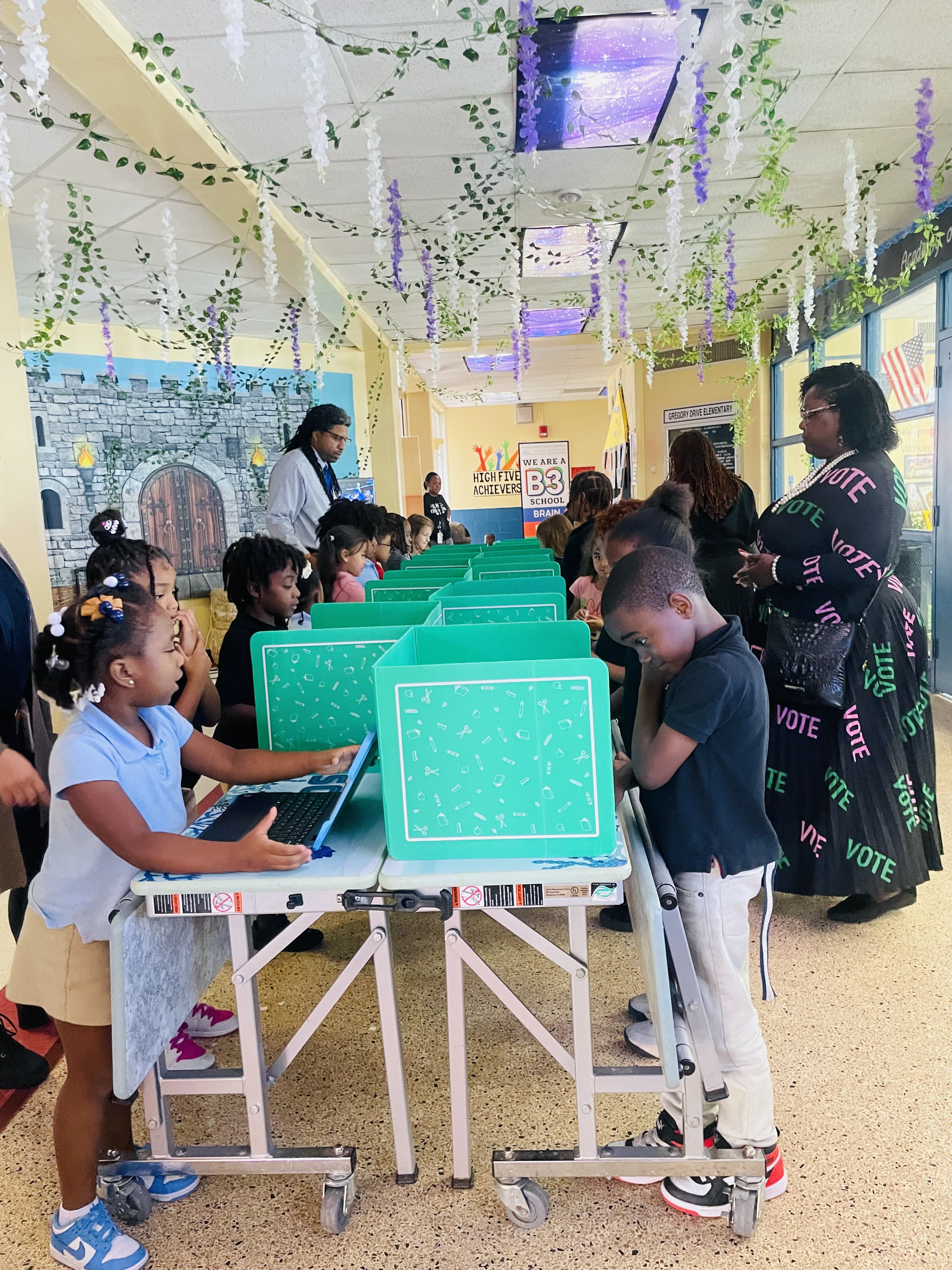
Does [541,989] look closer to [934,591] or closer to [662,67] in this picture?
[662,67]

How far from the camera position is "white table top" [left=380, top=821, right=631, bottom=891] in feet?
5.02

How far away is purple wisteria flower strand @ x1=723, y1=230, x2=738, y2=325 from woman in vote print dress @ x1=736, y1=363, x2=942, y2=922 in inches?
161

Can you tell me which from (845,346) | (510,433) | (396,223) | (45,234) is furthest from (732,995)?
(510,433)

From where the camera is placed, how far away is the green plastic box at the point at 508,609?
9.10 ft

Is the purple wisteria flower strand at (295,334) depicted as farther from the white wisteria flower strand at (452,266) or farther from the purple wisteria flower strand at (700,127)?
the purple wisteria flower strand at (700,127)

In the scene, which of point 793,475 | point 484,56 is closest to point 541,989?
point 484,56

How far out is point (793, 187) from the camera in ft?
17.6

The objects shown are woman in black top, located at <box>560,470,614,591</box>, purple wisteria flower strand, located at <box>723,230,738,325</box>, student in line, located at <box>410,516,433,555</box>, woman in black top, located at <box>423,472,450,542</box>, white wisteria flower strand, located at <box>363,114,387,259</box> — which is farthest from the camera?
woman in black top, located at <box>423,472,450,542</box>

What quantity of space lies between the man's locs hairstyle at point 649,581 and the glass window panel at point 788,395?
862 cm

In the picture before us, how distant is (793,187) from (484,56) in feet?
8.75

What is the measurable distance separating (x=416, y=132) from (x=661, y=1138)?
434 cm

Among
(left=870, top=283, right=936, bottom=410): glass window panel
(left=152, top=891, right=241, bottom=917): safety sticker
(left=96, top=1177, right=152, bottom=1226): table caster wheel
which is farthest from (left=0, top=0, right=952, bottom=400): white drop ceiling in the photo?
(left=96, top=1177, right=152, bottom=1226): table caster wheel

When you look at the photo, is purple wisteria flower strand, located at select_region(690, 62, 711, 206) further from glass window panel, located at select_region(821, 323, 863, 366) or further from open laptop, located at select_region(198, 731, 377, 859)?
glass window panel, located at select_region(821, 323, 863, 366)

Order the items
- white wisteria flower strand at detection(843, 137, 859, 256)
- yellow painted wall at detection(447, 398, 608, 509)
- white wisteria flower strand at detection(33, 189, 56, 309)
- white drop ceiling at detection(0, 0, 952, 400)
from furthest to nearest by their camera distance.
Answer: yellow painted wall at detection(447, 398, 608, 509), white wisteria flower strand at detection(33, 189, 56, 309), white wisteria flower strand at detection(843, 137, 859, 256), white drop ceiling at detection(0, 0, 952, 400)
